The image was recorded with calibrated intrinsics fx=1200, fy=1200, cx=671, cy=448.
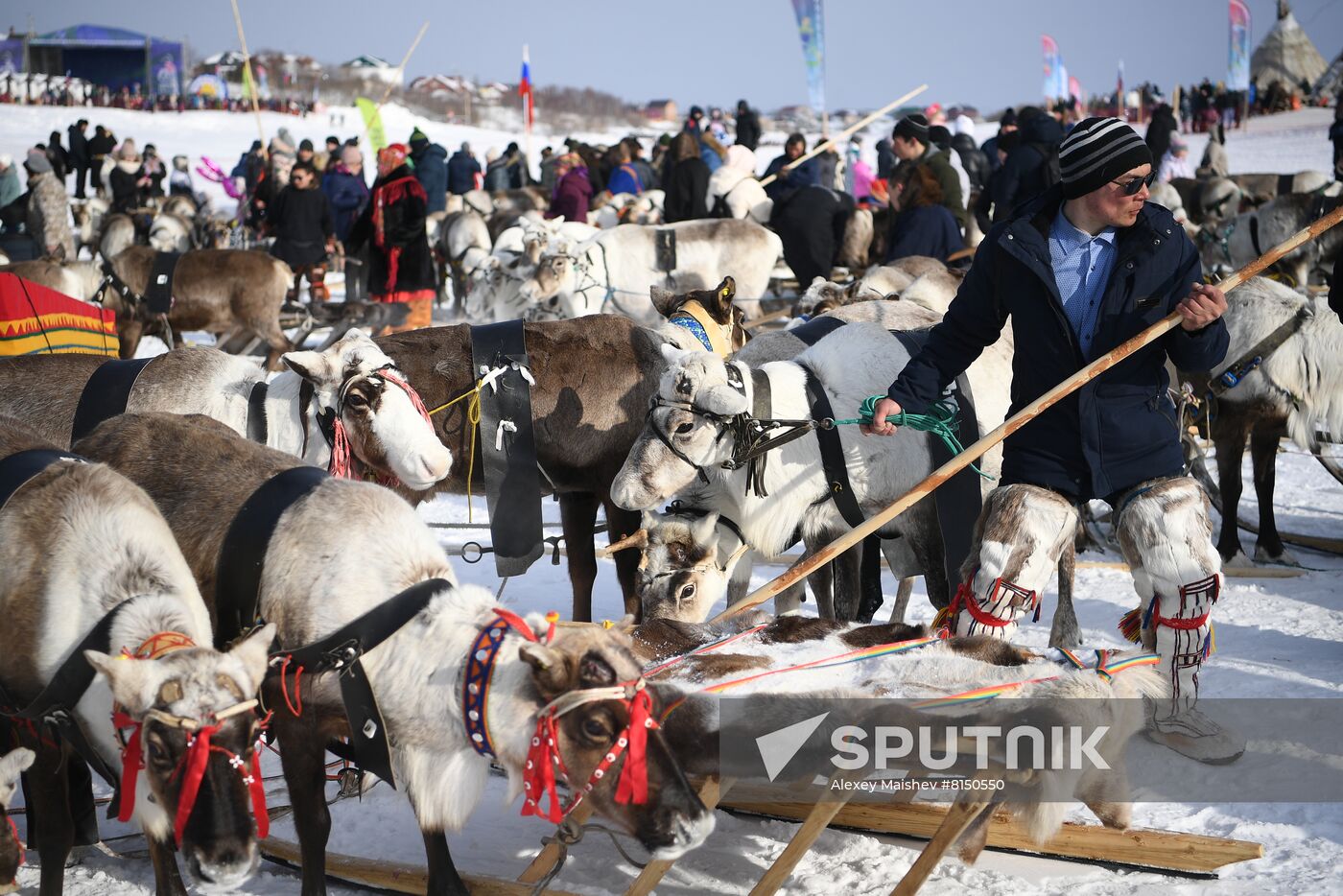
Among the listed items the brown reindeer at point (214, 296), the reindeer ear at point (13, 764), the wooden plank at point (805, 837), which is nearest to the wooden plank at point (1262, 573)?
the wooden plank at point (805, 837)

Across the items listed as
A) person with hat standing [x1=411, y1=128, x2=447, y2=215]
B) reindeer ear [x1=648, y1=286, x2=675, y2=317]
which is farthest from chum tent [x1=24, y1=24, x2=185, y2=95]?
reindeer ear [x1=648, y1=286, x2=675, y2=317]

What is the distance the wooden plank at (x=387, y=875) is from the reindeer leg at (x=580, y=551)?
191 cm

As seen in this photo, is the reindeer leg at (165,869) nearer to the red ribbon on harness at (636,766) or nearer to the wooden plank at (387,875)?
the wooden plank at (387,875)

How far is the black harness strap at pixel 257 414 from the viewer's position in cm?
450

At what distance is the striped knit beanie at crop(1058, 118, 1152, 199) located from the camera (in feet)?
10.8

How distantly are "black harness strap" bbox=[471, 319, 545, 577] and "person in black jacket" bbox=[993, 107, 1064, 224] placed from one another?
6207 millimetres

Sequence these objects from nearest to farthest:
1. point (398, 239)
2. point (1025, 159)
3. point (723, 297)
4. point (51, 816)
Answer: point (51, 816) < point (723, 297) < point (1025, 159) < point (398, 239)

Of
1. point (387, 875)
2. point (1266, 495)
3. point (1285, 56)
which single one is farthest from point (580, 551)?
point (1285, 56)

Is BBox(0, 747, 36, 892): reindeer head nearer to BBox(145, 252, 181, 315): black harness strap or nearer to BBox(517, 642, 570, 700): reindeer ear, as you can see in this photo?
BBox(517, 642, 570, 700): reindeer ear

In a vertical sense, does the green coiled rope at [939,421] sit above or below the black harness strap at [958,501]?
above

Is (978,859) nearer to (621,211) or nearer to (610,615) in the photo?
(610,615)

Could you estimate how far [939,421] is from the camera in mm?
4105

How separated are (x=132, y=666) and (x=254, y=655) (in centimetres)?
26

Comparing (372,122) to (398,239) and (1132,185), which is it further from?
(1132,185)
